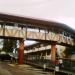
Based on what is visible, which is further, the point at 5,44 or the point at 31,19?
the point at 5,44

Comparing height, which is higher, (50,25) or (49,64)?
(50,25)

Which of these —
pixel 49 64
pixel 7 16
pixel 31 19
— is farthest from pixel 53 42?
pixel 49 64

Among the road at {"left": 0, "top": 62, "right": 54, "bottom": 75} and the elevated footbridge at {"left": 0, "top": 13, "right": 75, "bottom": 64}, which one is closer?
the road at {"left": 0, "top": 62, "right": 54, "bottom": 75}

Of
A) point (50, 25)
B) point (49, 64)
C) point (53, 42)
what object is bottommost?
point (49, 64)

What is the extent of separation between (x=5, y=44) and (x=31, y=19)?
3489 cm

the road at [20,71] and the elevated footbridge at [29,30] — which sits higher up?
the elevated footbridge at [29,30]

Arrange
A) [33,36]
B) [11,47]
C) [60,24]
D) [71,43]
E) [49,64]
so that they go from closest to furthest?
[49,64], [33,36], [60,24], [71,43], [11,47]

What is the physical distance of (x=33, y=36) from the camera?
50.1 metres

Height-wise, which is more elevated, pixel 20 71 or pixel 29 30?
pixel 29 30

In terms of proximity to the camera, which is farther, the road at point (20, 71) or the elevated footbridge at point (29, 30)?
the elevated footbridge at point (29, 30)

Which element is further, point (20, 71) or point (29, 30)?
point (29, 30)

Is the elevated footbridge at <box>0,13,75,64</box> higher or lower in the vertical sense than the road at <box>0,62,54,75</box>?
higher

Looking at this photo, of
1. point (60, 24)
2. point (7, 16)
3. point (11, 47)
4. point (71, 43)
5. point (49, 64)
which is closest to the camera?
point (49, 64)

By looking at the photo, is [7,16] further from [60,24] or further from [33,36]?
[60,24]
